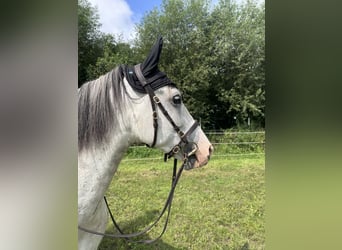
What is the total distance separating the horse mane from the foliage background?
7 cm

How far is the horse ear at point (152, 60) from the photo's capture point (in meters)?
0.78

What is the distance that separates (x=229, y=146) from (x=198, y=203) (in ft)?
1.83

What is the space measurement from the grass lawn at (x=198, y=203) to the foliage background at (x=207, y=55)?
226 mm

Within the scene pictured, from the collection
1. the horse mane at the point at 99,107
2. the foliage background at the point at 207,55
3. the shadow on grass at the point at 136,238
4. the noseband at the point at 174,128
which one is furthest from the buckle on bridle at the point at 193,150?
the shadow on grass at the point at 136,238

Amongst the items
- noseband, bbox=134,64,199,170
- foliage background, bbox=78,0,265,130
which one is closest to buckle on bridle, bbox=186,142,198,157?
noseband, bbox=134,64,199,170

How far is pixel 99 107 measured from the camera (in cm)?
77

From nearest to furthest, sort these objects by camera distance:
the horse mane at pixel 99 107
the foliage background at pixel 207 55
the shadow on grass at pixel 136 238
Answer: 1. the horse mane at pixel 99 107
2. the foliage background at pixel 207 55
3. the shadow on grass at pixel 136 238

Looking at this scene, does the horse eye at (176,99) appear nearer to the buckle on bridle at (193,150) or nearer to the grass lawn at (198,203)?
the buckle on bridle at (193,150)

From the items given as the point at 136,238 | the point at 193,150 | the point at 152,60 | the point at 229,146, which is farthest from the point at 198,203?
the point at 152,60

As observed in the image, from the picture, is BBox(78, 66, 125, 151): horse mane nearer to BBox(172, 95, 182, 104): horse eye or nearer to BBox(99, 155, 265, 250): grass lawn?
BBox(172, 95, 182, 104): horse eye
